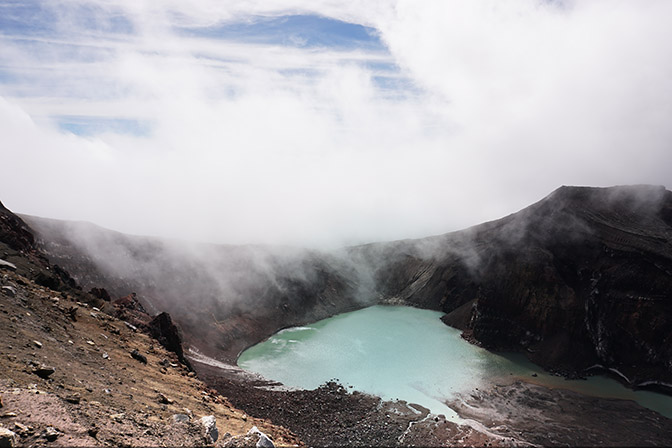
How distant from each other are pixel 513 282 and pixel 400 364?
2357 cm

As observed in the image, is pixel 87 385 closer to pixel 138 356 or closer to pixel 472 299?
pixel 138 356

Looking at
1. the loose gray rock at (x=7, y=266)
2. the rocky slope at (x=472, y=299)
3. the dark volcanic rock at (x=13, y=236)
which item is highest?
the dark volcanic rock at (x=13, y=236)

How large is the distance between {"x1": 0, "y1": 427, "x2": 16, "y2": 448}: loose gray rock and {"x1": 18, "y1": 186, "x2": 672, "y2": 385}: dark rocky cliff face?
44.9 metres

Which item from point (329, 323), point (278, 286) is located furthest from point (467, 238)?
point (278, 286)

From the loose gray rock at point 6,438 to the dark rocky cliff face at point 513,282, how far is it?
44.9 metres

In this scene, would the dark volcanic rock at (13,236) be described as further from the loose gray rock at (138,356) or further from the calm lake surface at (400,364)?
the calm lake surface at (400,364)

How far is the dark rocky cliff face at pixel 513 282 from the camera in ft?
155

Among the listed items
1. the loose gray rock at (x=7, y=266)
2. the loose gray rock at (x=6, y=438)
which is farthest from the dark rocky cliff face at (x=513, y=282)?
Result: the loose gray rock at (x=6, y=438)

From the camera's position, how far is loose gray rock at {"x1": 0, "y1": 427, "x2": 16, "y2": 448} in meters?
7.75

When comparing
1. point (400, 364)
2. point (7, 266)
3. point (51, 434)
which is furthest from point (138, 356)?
point (400, 364)

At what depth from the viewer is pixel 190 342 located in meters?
50.6

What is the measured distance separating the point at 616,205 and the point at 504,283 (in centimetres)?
1895

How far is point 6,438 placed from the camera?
25.7 feet

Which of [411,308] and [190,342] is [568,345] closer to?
[411,308]
